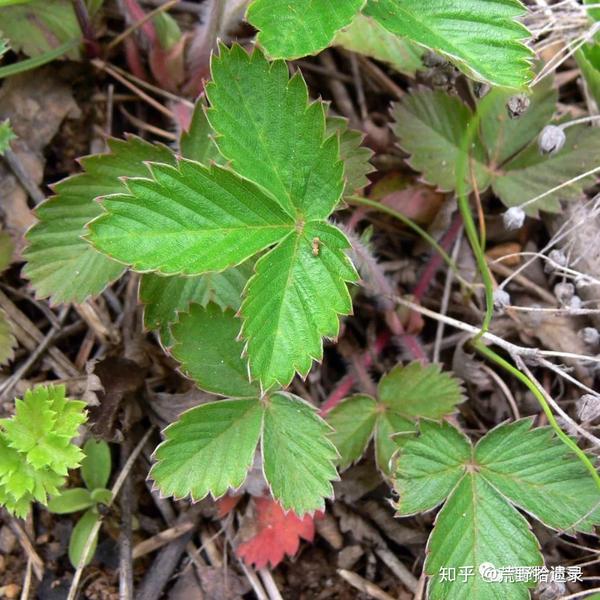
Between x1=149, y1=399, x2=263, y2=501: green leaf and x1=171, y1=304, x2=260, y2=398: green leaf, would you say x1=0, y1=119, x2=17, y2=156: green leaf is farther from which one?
x1=149, y1=399, x2=263, y2=501: green leaf

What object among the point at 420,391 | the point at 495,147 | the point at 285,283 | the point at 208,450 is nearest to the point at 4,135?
the point at 285,283

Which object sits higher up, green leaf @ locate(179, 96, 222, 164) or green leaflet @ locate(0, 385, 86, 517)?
green leaf @ locate(179, 96, 222, 164)

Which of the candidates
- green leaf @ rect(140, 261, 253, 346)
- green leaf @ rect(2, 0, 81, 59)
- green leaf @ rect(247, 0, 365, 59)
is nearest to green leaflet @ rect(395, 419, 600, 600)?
green leaf @ rect(140, 261, 253, 346)

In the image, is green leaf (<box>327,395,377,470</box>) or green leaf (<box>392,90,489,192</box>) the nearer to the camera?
green leaf (<box>327,395,377,470</box>)

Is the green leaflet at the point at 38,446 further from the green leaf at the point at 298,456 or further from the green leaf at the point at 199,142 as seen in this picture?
the green leaf at the point at 199,142

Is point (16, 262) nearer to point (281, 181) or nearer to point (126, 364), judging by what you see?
point (126, 364)

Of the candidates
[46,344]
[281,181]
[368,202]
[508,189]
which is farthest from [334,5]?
[46,344]

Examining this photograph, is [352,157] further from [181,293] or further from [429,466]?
[429,466]
